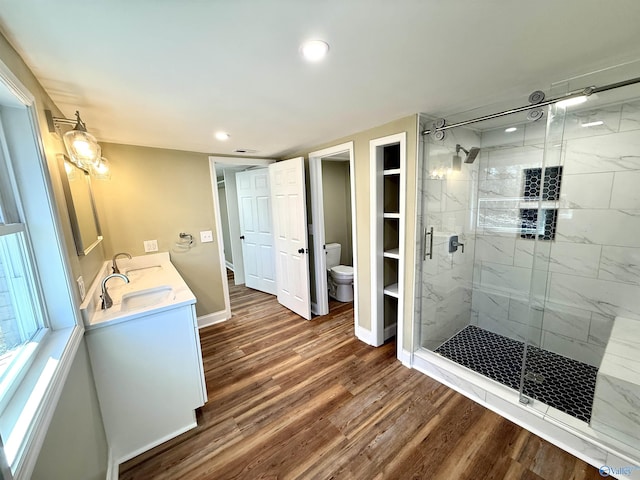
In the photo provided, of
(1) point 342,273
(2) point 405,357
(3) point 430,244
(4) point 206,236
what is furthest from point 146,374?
(1) point 342,273

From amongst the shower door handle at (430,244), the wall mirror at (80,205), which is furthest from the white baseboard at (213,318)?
the shower door handle at (430,244)

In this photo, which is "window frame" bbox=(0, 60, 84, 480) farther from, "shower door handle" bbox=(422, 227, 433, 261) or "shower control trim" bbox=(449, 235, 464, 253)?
"shower control trim" bbox=(449, 235, 464, 253)

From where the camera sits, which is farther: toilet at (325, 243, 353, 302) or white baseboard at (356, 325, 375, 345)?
toilet at (325, 243, 353, 302)

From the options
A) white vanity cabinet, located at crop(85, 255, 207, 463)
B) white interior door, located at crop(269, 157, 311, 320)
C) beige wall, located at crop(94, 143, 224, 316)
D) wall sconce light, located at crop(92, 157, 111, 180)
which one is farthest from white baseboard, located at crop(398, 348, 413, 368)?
wall sconce light, located at crop(92, 157, 111, 180)

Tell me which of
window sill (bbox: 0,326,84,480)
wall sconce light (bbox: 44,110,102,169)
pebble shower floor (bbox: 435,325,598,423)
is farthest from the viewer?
pebble shower floor (bbox: 435,325,598,423)

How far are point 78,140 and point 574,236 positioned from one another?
368 cm

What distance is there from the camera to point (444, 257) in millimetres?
2445

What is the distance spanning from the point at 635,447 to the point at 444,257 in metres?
1.53

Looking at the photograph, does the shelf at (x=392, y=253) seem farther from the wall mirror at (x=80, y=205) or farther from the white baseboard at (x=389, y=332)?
the wall mirror at (x=80, y=205)

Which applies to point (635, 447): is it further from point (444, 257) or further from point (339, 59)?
point (339, 59)

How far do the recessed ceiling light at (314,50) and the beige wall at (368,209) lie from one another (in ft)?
3.65

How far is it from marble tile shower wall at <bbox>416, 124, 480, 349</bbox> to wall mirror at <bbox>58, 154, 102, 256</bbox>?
7.71ft

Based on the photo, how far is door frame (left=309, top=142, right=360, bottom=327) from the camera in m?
2.55

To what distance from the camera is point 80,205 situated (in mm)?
1688
